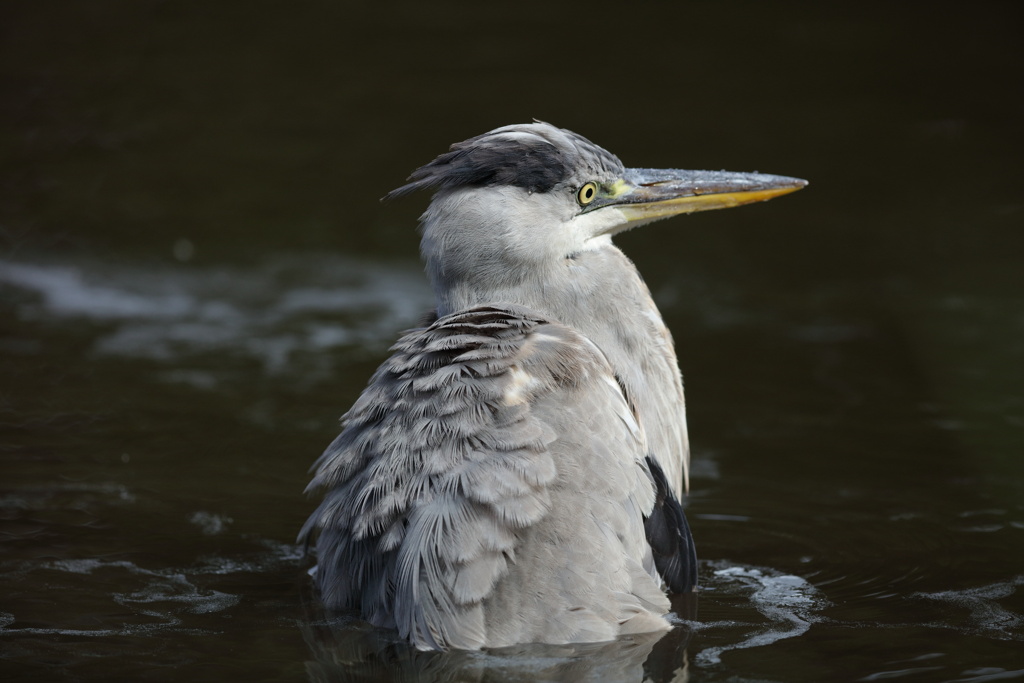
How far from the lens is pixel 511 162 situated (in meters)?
5.19

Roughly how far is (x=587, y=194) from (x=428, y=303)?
4.11m

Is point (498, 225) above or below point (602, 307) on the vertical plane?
above

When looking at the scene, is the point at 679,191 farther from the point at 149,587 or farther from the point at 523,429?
the point at 149,587

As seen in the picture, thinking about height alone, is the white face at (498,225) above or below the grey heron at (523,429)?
above

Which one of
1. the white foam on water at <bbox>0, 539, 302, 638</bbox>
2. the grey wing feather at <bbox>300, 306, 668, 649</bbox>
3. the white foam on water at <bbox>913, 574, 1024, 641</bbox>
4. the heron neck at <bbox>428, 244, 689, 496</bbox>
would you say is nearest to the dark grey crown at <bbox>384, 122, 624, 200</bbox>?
the heron neck at <bbox>428, 244, 689, 496</bbox>

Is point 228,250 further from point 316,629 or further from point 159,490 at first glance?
point 316,629

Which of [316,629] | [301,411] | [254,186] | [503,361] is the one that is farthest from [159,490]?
[254,186]

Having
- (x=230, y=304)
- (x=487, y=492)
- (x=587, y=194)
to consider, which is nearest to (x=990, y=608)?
(x=487, y=492)

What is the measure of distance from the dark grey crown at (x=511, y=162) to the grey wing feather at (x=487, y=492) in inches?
22.7

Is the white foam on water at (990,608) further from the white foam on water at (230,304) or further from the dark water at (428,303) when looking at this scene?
the white foam on water at (230,304)

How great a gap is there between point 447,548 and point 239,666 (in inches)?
32.9

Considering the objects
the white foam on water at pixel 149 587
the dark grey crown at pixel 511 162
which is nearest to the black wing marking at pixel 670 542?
the dark grey crown at pixel 511 162

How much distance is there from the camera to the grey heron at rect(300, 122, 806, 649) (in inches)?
175

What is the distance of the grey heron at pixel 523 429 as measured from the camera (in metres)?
4.45
